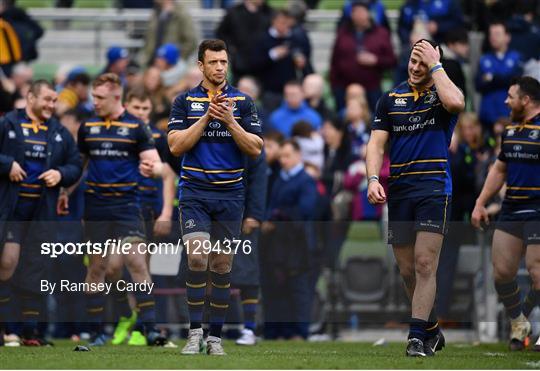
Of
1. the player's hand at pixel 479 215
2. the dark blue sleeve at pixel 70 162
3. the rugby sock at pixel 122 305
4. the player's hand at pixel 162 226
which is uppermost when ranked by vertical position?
the dark blue sleeve at pixel 70 162

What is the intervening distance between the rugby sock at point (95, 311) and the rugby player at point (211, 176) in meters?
2.64

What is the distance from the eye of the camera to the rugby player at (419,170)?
11359mm

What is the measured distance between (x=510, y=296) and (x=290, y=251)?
3272 millimetres

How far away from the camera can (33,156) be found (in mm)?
13852

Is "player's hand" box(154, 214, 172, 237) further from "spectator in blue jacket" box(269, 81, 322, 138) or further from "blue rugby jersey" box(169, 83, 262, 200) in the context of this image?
"spectator in blue jacket" box(269, 81, 322, 138)

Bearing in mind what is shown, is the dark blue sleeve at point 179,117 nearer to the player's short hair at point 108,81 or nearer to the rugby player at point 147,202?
the rugby player at point 147,202

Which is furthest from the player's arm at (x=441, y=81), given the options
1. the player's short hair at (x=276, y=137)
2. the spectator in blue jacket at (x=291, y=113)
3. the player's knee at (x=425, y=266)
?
the spectator in blue jacket at (x=291, y=113)

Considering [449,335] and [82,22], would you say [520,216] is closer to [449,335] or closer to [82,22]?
[449,335]

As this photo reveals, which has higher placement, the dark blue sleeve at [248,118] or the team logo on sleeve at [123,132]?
the dark blue sleeve at [248,118]

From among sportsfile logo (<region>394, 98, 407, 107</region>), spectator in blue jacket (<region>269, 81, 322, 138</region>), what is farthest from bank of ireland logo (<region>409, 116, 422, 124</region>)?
spectator in blue jacket (<region>269, 81, 322, 138</region>)

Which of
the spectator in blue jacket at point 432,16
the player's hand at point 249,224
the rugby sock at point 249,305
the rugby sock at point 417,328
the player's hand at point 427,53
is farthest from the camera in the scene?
the spectator in blue jacket at point 432,16

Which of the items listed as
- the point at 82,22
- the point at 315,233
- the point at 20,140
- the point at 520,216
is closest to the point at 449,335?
the point at 315,233

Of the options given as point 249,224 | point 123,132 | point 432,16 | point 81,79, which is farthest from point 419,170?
point 432,16

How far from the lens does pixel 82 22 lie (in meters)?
22.3
